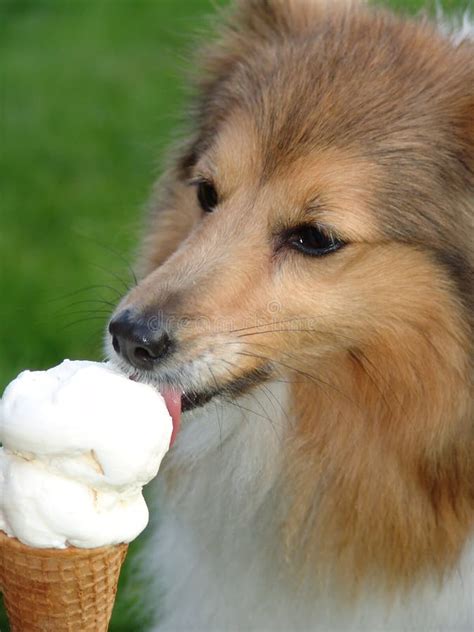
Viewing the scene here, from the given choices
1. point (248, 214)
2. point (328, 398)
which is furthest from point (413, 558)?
point (248, 214)

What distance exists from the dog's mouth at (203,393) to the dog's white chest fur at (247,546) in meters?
0.15

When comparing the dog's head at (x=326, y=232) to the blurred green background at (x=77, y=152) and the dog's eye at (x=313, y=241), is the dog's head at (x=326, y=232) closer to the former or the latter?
the dog's eye at (x=313, y=241)

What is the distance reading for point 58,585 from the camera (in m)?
2.13

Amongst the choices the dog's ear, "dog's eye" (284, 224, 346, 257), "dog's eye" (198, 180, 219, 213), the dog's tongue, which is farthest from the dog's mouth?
the dog's ear

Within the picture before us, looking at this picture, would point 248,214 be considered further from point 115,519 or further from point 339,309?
point 115,519

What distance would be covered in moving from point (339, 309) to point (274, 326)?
0.17 meters

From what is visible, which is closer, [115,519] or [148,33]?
[115,519]

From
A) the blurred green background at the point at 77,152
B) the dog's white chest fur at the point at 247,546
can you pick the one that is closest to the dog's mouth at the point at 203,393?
the dog's white chest fur at the point at 247,546

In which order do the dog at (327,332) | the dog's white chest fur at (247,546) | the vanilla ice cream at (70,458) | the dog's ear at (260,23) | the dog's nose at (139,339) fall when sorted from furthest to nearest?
the dog's ear at (260,23) → the dog's white chest fur at (247,546) → the dog at (327,332) → the dog's nose at (139,339) → the vanilla ice cream at (70,458)

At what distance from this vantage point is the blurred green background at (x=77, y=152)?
4734 mm

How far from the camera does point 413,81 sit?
106 inches

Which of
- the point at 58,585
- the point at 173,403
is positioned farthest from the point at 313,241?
Result: the point at 58,585

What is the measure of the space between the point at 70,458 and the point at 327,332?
0.82 metres

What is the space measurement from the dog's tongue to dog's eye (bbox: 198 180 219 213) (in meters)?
0.64
